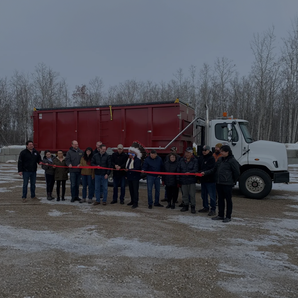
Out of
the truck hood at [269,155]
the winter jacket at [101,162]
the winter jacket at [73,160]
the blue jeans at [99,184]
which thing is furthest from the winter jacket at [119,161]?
the truck hood at [269,155]

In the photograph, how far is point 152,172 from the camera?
7.97 meters

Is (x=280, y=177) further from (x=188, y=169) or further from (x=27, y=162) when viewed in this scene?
(x=27, y=162)

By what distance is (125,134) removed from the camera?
11.1 m

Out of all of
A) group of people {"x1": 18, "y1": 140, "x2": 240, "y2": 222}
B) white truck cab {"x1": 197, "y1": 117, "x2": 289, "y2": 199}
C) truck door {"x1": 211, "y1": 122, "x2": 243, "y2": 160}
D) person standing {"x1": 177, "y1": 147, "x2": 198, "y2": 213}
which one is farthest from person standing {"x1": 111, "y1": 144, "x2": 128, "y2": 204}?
truck door {"x1": 211, "y1": 122, "x2": 243, "y2": 160}

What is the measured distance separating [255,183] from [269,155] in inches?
41.2

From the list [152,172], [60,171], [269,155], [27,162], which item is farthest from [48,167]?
[269,155]

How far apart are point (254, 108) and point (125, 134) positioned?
29.2 m

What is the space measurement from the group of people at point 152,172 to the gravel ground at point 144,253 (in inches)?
21.3

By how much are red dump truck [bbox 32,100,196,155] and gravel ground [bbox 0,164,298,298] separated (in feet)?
12.1

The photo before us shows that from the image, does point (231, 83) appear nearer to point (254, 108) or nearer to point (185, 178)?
point (254, 108)

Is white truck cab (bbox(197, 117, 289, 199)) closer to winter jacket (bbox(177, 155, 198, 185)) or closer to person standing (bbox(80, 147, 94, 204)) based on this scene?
winter jacket (bbox(177, 155, 198, 185))

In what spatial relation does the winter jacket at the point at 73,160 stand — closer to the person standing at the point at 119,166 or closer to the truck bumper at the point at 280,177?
the person standing at the point at 119,166

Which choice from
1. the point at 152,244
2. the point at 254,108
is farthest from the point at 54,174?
the point at 254,108

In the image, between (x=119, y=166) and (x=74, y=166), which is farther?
(x=74, y=166)
